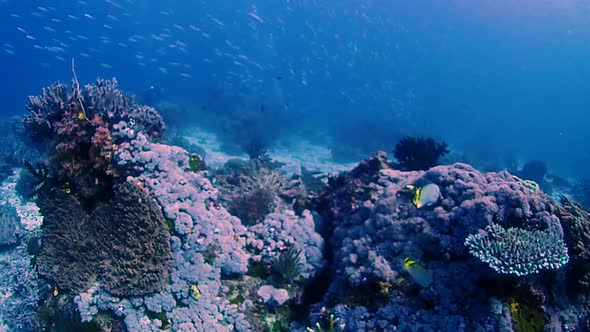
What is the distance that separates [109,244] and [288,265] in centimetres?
273

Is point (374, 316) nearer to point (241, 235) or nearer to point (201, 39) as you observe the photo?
point (241, 235)

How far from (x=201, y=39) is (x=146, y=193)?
107 metres

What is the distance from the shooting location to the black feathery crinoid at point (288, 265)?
222 inches

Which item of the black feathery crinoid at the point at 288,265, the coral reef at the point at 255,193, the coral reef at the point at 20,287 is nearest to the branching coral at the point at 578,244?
the black feathery crinoid at the point at 288,265

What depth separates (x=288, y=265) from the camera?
5.62 meters

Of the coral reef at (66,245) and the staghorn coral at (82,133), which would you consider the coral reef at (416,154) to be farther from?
the coral reef at (66,245)

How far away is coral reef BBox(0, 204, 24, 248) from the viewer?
29.6 feet

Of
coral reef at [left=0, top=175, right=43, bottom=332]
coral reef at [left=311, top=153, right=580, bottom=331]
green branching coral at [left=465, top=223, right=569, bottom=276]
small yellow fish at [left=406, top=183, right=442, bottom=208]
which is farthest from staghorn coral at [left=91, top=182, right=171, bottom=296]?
green branching coral at [left=465, top=223, right=569, bottom=276]

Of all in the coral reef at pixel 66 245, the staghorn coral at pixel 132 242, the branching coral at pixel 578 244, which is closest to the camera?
the branching coral at pixel 578 244

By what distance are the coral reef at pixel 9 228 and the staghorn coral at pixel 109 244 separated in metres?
4.69

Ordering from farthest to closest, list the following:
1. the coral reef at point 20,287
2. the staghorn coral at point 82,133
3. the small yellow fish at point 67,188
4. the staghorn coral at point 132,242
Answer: the coral reef at point 20,287
the small yellow fish at point 67,188
the staghorn coral at point 82,133
the staghorn coral at point 132,242

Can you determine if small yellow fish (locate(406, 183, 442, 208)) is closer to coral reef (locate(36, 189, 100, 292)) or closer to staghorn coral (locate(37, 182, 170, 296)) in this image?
staghorn coral (locate(37, 182, 170, 296))

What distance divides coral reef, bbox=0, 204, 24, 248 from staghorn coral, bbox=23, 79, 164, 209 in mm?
4367

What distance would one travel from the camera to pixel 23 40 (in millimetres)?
137000
